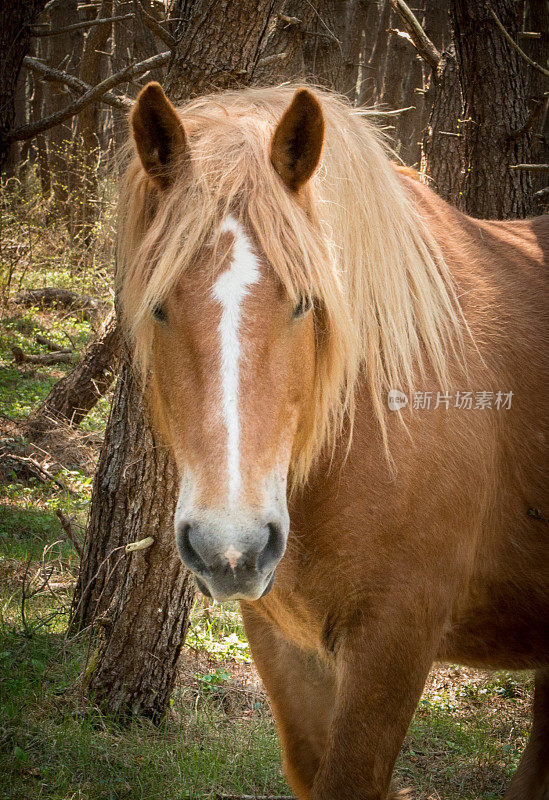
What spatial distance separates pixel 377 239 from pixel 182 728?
8.40 ft

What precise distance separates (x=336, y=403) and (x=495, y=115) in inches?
142

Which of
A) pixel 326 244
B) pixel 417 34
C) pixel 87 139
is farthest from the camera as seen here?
pixel 87 139

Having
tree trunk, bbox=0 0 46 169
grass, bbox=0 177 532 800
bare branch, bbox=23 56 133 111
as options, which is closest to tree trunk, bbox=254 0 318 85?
bare branch, bbox=23 56 133 111

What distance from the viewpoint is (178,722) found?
341 centimetres

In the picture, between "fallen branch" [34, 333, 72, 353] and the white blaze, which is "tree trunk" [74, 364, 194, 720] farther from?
"fallen branch" [34, 333, 72, 353]

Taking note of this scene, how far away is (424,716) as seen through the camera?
3.80 m

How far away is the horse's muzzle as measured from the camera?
5.04 ft

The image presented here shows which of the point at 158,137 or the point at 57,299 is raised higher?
the point at 158,137

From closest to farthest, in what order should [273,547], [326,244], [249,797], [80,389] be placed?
[273,547] → [326,244] → [249,797] → [80,389]

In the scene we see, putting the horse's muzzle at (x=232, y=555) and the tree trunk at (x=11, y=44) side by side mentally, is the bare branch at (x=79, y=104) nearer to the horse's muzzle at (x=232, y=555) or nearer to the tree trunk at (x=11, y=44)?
the tree trunk at (x=11, y=44)

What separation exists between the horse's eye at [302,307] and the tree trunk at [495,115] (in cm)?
338

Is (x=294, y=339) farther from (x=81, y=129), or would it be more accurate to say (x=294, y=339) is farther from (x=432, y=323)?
(x=81, y=129)

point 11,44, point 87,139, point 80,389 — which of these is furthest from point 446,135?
point 87,139

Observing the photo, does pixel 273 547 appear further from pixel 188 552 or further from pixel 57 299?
pixel 57 299
